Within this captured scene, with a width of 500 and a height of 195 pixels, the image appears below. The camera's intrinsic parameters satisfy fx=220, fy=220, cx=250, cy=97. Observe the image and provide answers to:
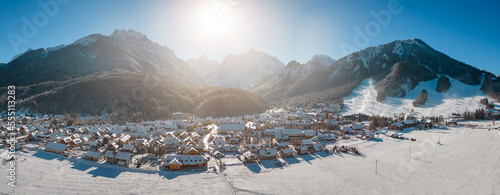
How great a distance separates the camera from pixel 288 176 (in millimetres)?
27812

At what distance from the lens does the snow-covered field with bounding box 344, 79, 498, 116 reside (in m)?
87.9

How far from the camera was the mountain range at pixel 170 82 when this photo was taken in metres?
93.6

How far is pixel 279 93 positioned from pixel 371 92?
74.5m

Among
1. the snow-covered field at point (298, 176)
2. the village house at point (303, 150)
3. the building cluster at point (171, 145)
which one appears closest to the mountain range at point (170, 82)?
the building cluster at point (171, 145)

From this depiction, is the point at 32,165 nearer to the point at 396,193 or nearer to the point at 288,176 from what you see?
the point at 288,176

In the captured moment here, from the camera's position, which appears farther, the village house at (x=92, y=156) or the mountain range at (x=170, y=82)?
the mountain range at (x=170, y=82)

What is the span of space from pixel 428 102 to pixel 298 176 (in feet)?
338

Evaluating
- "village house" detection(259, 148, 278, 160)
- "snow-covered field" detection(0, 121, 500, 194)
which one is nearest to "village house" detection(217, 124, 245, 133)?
"snow-covered field" detection(0, 121, 500, 194)

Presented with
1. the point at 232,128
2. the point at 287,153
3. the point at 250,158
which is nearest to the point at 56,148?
the point at 250,158

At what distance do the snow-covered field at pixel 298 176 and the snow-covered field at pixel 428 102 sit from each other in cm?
5861

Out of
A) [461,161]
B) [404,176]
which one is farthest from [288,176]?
[461,161]

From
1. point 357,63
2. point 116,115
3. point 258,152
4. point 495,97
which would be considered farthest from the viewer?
point 357,63

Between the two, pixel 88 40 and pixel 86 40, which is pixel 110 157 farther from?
pixel 86 40

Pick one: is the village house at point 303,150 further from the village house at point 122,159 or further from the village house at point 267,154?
the village house at point 122,159
